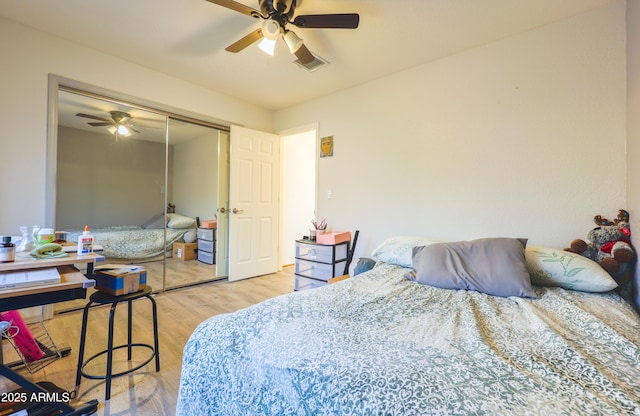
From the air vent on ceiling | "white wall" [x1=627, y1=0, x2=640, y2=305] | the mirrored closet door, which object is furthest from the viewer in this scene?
the mirrored closet door

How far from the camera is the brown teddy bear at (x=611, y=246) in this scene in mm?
1661

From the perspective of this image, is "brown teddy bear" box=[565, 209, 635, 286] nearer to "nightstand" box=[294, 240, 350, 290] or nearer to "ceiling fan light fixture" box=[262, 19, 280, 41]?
"nightstand" box=[294, 240, 350, 290]

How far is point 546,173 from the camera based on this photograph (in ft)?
6.98

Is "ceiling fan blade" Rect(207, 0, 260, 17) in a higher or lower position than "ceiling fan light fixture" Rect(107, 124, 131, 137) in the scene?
higher

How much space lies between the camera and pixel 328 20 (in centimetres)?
182

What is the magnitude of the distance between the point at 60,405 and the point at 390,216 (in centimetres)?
277

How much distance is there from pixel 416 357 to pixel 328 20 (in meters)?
2.00

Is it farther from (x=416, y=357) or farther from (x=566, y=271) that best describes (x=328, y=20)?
(x=566, y=271)

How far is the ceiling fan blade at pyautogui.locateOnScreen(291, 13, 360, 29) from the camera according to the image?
5.86 ft

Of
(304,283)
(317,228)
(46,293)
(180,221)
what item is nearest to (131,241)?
(180,221)

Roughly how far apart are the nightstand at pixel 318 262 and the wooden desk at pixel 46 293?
2.06m

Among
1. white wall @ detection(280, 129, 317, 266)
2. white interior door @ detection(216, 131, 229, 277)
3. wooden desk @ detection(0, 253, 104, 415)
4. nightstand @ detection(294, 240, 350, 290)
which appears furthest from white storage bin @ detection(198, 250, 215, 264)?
wooden desk @ detection(0, 253, 104, 415)

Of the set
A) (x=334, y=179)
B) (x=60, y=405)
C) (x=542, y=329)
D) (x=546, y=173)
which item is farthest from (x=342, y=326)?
(x=334, y=179)

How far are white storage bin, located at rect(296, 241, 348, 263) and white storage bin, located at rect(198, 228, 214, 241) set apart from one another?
4.82ft
